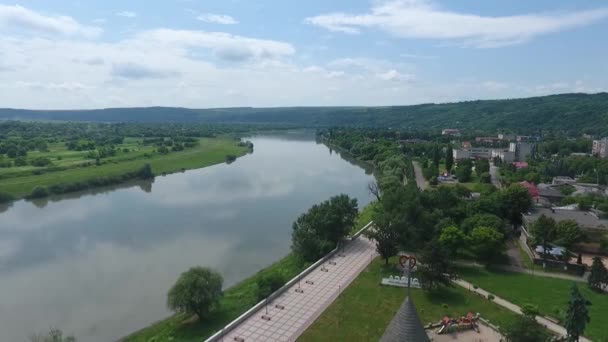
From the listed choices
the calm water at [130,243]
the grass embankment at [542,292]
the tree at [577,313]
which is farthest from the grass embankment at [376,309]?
the calm water at [130,243]

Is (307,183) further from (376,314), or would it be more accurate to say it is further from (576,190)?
(376,314)

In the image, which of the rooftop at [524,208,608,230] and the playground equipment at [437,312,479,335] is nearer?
the playground equipment at [437,312,479,335]

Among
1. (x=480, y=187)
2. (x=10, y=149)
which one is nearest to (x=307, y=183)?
(x=480, y=187)

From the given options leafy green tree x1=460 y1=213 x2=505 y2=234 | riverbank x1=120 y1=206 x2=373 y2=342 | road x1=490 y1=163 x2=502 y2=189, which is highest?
leafy green tree x1=460 y1=213 x2=505 y2=234

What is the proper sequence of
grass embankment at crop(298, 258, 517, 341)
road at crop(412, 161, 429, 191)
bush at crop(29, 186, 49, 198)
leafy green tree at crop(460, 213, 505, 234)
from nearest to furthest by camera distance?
grass embankment at crop(298, 258, 517, 341) → leafy green tree at crop(460, 213, 505, 234) → bush at crop(29, 186, 49, 198) → road at crop(412, 161, 429, 191)

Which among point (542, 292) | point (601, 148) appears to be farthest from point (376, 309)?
point (601, 148)

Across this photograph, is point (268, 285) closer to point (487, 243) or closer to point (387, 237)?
point (387, 237)

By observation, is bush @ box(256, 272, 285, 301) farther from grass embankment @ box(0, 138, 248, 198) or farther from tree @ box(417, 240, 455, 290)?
grass embankment @ box(0, 138, 248, 198)

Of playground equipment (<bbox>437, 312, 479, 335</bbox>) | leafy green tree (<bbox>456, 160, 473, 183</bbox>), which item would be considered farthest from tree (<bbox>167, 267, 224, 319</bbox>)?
leafy green tree (<bbox>456, 160, 473, 183</bbox>)
